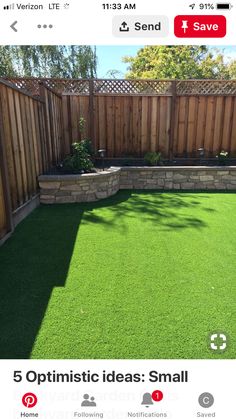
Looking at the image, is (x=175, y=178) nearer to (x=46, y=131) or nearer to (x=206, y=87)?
(x=206, y=87)

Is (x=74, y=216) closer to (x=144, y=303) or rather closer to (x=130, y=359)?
(x=144, y=303)

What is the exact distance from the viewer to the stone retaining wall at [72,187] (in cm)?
509

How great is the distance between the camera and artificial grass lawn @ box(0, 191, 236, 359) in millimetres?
1913

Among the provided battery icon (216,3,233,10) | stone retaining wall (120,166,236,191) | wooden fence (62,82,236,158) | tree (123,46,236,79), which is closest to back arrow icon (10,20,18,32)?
battery icon (216,3,233,10)

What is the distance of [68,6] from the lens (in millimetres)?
2822

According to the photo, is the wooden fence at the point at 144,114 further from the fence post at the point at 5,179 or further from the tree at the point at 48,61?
the tree at the point at 48,61

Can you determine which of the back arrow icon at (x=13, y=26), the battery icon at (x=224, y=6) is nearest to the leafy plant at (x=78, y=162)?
the back arrow icon at (x=13, y=26)

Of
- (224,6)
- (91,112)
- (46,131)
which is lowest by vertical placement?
(46,131)

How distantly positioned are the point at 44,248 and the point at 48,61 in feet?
51.9

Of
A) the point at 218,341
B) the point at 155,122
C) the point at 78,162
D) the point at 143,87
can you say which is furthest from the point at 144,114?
the point at 218,341

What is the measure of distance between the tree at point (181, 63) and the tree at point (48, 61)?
145 inches

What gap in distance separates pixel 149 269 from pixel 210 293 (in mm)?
649

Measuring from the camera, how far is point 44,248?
336 cm
